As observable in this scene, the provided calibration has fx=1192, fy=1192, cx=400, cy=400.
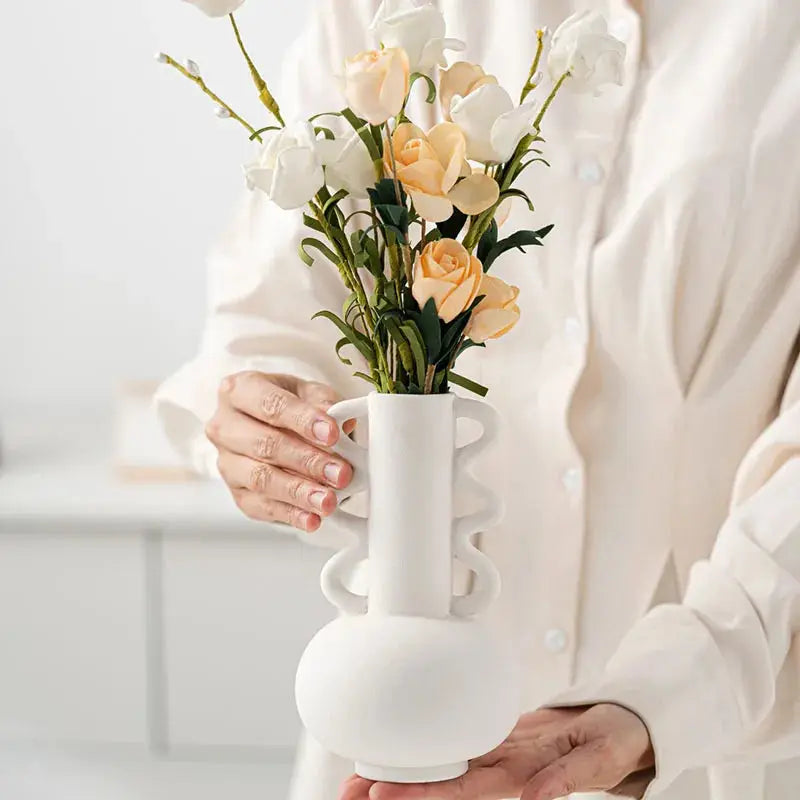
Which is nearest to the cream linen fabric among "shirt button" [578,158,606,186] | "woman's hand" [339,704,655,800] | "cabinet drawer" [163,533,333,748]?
"shirt button" [578,158,606,186]

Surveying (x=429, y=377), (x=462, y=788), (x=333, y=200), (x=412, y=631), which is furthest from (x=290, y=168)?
(x=462, y=788)

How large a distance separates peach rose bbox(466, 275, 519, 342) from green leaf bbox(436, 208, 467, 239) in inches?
1.2

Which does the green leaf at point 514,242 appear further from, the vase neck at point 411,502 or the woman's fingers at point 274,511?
the woman's fingers at point 274,511

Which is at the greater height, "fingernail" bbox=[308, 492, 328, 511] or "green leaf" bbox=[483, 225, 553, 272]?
"green leaf" bbox=[483, 225, 553, 272]

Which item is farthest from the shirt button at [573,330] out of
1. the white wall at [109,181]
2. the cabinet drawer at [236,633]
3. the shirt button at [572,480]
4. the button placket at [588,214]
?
the white wall at [109,181]

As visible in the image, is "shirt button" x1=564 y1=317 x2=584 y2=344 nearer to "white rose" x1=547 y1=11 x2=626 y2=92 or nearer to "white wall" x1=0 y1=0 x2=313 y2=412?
"white rose" x1=547 y1=11 x2=626 y2=92

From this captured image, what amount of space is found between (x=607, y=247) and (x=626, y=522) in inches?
9.0

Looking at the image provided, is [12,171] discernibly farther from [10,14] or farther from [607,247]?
[607,247]

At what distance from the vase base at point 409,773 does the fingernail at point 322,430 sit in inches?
7.7

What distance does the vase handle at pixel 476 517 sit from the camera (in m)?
0.69

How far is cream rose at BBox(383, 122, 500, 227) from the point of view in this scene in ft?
1.97

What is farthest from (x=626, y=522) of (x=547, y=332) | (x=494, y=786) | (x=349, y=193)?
(x=349, y=193)

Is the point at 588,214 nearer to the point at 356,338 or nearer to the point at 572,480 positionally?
the point at 572,480

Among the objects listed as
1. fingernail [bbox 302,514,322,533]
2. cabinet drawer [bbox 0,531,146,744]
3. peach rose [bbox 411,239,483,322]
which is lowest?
cabinet drawer [bbox 0,531,146,744]
